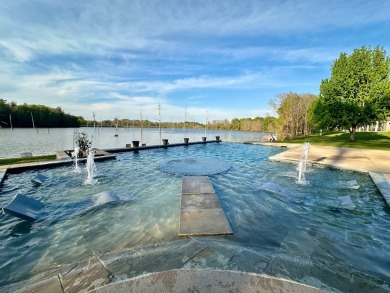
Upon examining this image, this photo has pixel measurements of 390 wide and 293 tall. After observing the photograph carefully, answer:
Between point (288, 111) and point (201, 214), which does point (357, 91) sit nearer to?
point (288, 111)

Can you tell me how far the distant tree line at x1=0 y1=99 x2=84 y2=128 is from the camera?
8194 cm

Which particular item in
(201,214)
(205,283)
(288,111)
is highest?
(288,111)

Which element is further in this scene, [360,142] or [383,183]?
[360,142]

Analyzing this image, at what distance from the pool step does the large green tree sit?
2346cm

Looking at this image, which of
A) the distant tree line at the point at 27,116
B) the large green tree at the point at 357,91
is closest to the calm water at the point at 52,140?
the large green tree at the point at 357,91

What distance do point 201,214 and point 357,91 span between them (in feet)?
88.2

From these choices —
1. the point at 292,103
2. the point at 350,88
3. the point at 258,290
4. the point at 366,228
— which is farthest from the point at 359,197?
the point at 292,103

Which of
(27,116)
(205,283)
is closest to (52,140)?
(205,283)

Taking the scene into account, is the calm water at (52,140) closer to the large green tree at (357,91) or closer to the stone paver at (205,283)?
the stone paver at (205,283)

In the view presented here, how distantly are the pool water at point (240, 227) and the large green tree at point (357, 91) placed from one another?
18.3 m

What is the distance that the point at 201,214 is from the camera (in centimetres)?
514

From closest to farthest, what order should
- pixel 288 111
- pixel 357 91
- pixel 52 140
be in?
pixel 357 91 → pixel 52 140 → pixel 288 111

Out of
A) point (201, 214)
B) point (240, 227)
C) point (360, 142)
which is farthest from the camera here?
point (360, 142)

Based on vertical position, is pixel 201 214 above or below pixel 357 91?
below
